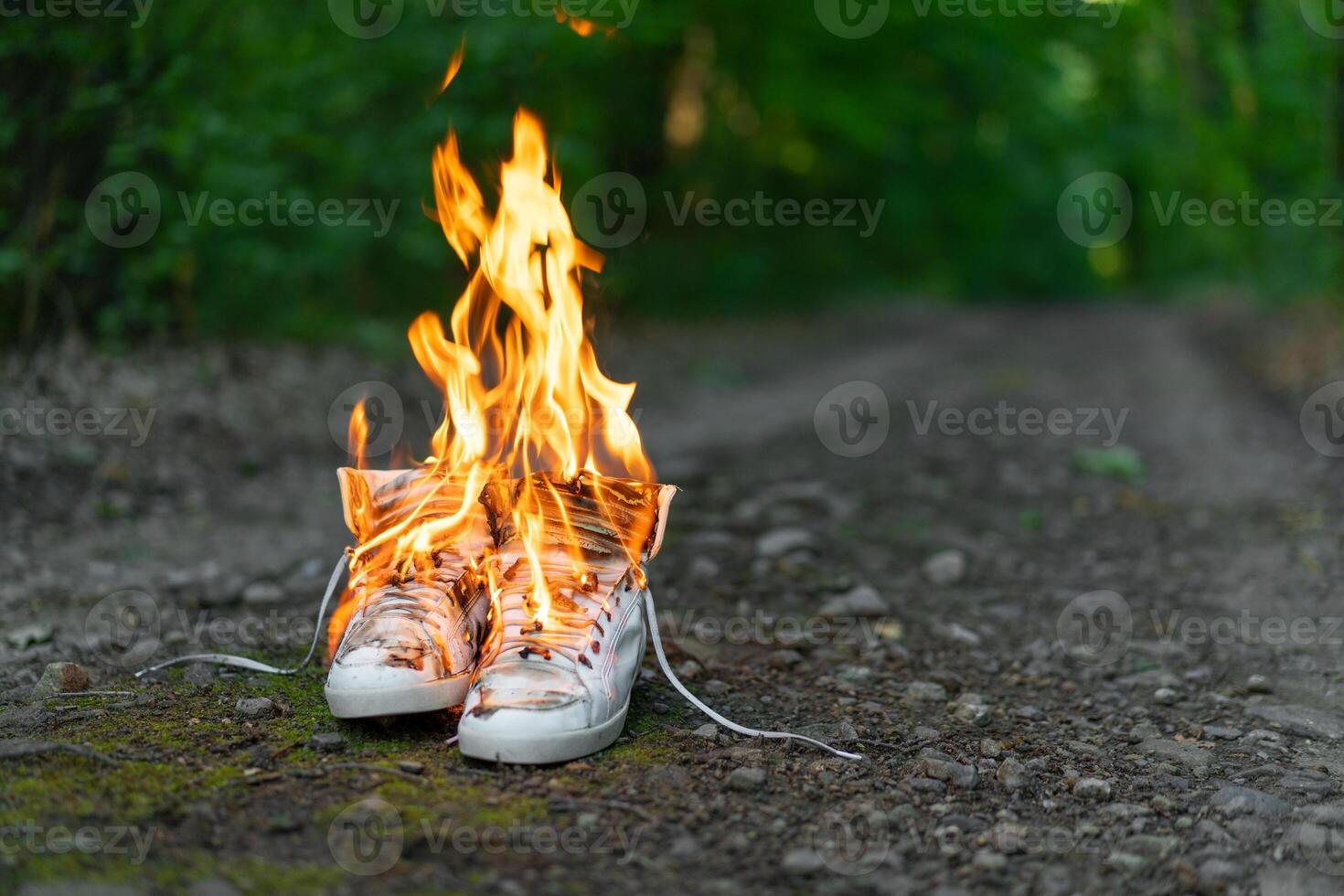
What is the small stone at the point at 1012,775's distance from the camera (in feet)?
8.39

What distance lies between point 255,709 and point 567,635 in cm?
83

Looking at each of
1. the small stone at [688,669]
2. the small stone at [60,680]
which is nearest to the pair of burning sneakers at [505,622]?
the small stone at [60,680]

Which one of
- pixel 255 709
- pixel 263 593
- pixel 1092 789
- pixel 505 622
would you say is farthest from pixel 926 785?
pixel 263 593

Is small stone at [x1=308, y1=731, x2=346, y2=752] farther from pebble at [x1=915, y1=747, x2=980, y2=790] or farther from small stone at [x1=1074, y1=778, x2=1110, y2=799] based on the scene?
small stone at [x1=1074, y1=778, x2=1110, y2=799]

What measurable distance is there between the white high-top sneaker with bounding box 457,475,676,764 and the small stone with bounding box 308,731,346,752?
31cm

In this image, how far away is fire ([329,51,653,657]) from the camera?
2.79m

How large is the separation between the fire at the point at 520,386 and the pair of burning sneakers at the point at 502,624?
2cm

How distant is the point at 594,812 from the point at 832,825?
0.51 m

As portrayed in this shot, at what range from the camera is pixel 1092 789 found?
8.38 ft

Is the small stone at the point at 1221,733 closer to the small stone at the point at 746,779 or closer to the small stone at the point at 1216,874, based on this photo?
the small stone at the point at 1216,874

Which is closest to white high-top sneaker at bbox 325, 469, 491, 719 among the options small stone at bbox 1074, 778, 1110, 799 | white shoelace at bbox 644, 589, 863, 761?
white shoelace at bbox 644, 589, 863, 761

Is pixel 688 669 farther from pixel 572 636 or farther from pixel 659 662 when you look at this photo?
pixel 572 636

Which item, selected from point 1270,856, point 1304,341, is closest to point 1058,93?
point 1304,341

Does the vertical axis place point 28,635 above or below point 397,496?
below
